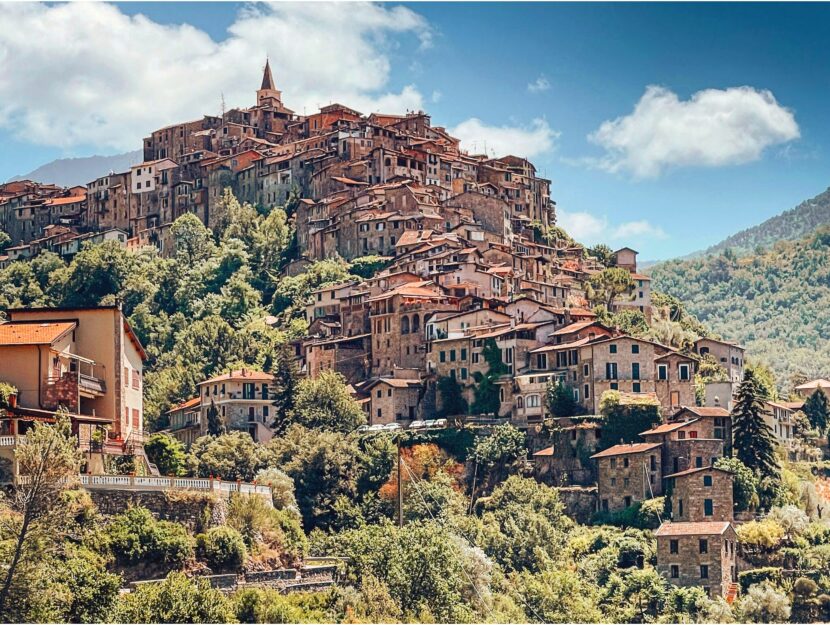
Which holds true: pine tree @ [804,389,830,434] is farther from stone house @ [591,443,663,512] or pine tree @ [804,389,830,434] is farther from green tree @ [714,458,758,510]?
stone house @ [591,443,663,512]

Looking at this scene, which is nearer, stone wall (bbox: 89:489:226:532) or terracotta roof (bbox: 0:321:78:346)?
stone wall (bbox: 89:489:226:532)

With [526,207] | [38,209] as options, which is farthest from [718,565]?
[38,209]

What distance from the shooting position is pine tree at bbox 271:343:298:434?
92.5 metres

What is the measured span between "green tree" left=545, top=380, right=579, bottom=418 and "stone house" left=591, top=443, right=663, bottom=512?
5.79m

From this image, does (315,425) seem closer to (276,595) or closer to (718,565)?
(718,565)

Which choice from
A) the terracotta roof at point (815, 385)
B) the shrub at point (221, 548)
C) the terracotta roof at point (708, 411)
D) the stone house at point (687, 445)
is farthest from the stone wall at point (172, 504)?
the terracotta roof at point (815, 385)

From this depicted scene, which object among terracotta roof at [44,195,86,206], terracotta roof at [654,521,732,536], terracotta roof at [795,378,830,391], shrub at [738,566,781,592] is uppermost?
terracotta roof at [44,195,86,206]

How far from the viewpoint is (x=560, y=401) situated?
292 ft

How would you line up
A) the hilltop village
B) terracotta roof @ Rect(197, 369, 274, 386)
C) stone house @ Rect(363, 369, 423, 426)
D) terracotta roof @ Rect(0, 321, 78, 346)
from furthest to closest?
terracotta roof @ Rect(197, 369, 274, 386)
stone house @ Rect(363, 369, 423, 426)
the hilltop village
terracotta roof @ Rect(0, 321, 78, 346)

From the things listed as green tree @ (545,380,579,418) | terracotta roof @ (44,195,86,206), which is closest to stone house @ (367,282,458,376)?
green tree @ (545,380,579,418)

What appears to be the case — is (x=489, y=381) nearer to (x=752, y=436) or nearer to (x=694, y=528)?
(x=752, y=436)

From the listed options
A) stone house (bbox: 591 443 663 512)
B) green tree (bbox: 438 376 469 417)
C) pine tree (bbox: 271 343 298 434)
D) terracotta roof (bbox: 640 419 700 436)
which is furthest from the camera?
green tree (bbox: 438 376 469 417)

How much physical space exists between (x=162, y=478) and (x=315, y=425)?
122ft

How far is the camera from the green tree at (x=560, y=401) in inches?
3494
